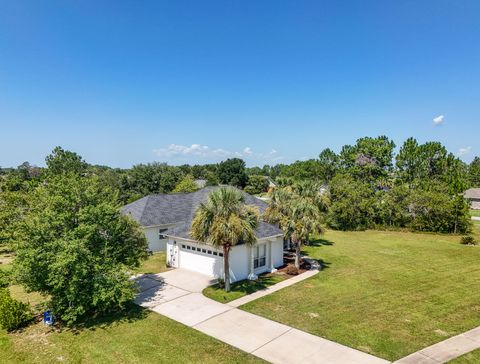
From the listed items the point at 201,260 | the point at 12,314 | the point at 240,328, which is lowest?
the point at 240,328

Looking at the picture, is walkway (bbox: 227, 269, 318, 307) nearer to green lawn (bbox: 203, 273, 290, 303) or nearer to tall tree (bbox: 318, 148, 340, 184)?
green lawn (bbox: 203, 273, 290, 303)

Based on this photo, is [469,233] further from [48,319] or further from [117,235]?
[48,319]

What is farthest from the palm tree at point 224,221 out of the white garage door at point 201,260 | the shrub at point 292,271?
the shrub at point 292,271

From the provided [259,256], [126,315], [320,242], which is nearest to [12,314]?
[126,315]

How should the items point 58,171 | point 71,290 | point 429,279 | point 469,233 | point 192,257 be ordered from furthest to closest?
1. point 58,171
2. point 469,233
3. point 192,257
4. point 429,279
5. point 71,290

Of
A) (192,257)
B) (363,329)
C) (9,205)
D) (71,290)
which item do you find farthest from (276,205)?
(9,205)

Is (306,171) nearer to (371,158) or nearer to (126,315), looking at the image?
(371,158)

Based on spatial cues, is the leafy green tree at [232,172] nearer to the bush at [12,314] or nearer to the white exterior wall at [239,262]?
the white exterior wall at [239,262]
